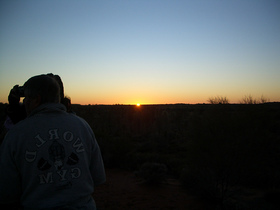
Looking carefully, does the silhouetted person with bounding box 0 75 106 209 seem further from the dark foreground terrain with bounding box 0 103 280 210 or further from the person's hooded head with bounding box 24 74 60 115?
the dark foreground terrain with bounding box 0 103 280 210

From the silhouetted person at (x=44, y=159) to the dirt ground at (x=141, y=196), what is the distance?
7456 mm

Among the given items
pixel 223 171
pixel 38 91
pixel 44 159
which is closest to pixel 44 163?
pixel 44 159

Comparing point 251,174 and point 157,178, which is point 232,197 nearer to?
point 251,174

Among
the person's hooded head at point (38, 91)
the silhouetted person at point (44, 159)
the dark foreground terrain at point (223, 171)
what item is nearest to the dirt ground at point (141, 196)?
the dark foreground terrain at point (223, 171)

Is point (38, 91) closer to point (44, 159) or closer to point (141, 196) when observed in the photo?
point (44, 159)

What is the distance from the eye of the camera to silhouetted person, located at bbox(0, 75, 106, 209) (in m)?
1.46

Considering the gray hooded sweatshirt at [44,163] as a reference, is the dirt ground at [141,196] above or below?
below

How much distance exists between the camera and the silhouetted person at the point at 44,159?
4.79ft

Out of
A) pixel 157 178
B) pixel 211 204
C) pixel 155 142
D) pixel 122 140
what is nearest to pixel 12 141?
pixel 211 204

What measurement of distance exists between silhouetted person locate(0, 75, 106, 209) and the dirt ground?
7.46 m

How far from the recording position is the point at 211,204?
28.0 feet

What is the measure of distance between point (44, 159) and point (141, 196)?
905 cm

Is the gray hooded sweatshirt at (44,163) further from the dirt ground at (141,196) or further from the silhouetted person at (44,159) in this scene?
the dirt ground at (141,196)

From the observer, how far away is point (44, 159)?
1.50 m
